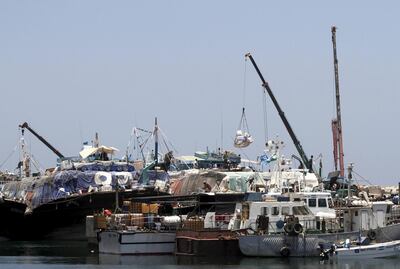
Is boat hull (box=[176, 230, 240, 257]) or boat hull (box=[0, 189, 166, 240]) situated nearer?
boat hull (box=[176, 230, 240, 257])

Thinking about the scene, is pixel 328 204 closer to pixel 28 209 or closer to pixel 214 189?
pixel 214 189

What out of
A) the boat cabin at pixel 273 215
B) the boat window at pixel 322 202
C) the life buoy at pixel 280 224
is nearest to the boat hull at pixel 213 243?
the boat cabin at pixel 273 215

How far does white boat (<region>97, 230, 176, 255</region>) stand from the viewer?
210ft

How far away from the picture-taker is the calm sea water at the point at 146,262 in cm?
5603

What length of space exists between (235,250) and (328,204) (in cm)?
745

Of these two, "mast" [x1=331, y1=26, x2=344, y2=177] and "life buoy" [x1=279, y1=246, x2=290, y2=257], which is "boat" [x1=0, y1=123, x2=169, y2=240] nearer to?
"mast" [x1=331, y1=26, x2=344, y2=177]

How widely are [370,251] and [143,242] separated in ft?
48.8

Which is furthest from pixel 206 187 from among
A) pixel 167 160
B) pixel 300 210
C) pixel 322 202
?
pixel 167 160

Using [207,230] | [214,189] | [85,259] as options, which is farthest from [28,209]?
[207,230]

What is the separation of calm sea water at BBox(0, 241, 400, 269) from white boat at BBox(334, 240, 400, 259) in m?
0.40

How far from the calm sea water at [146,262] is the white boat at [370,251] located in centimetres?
40

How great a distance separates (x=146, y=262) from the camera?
197 feet

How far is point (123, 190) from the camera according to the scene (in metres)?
86.4

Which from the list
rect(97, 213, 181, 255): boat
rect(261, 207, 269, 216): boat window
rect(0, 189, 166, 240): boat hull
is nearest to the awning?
rect(0, 189, 166, 240): boat hull
